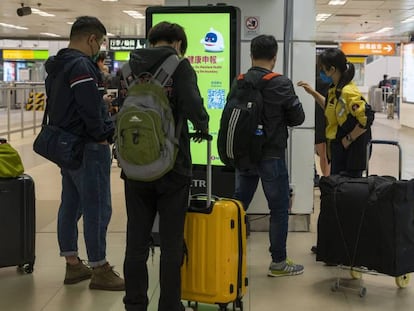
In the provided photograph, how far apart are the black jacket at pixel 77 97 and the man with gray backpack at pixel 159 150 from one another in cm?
Result: 57

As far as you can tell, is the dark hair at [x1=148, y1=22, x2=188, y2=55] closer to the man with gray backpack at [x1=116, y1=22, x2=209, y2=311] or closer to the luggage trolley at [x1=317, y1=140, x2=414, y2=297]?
the man with gray backpack at [x1=116, y1=22, x2=209, y2=311]

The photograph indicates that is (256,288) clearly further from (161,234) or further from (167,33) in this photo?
(167,33)

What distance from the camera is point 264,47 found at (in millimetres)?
3459

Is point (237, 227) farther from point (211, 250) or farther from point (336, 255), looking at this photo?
point (336, 255)

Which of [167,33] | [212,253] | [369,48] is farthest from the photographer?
[369,48]

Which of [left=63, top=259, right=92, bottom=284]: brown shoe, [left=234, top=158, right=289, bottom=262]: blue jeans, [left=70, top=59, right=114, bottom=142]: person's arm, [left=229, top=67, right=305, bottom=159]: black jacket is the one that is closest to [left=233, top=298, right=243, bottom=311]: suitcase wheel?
[left=234, top=158, right=289, bottom=262]: blue jeans

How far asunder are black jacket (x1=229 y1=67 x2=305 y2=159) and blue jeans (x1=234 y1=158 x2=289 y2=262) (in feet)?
0.27

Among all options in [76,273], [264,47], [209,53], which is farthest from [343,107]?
[76,273]

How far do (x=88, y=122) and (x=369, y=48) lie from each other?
24637 mm

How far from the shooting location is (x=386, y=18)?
18484mm

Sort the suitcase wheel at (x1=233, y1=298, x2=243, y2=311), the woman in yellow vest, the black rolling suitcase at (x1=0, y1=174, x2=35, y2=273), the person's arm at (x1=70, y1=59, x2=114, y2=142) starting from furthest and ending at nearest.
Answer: the woman in yellow vest, the black rolling suitcase at (x1=0, y1=174, x2=35, y2=273), the person's arm at (x1=70, y1=59, x2=114, y2=142), the suitcase wheel at (x1=233, y1=298, x2=243, y2=311)

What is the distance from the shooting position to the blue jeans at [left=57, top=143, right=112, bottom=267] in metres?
3.26

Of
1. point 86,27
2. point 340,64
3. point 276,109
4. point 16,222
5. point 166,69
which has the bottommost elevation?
point 16,222

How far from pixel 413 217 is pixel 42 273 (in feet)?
7.80
